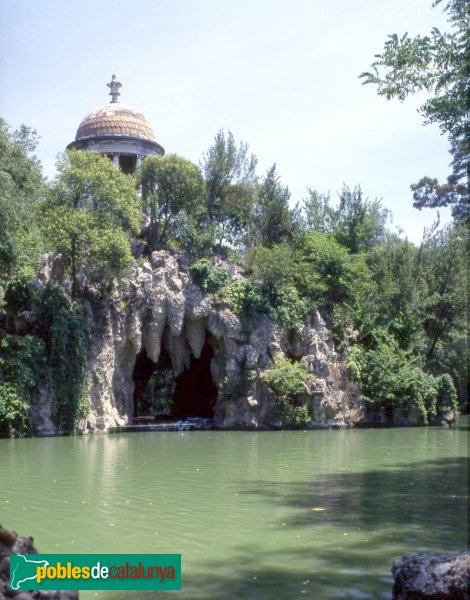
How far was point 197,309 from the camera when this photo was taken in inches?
1129

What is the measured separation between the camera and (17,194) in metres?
21.3

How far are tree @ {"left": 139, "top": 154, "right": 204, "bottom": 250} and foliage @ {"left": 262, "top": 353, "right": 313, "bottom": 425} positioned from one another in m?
7.57

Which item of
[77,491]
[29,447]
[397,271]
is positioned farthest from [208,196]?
[77,491]

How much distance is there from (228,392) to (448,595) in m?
23.9

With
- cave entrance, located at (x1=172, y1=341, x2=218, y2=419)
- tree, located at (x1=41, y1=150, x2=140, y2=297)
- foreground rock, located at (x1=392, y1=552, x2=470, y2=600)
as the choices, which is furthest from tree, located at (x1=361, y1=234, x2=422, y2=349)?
foreground rock, located at (x1=392, y1=552, x2=470, y2=600)

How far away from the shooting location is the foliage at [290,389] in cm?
2755

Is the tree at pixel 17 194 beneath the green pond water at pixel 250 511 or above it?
above

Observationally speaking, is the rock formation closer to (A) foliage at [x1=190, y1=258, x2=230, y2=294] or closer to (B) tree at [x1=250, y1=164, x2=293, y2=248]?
(A) foliage at [x1=190, y1=258, x2=230, y2=294]

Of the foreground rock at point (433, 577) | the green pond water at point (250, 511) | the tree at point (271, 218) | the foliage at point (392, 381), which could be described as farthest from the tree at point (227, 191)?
the foreground rock at point (433, 577)

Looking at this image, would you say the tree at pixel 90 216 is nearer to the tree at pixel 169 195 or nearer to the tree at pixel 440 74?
the tree at pixel 169 195

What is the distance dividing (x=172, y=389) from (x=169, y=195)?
9489 millimetres

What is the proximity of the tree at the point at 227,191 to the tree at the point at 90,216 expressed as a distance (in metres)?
7.11

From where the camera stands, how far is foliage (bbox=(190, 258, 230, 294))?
29203 mm

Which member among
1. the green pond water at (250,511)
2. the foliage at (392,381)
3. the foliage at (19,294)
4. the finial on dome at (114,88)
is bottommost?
the green pond water at (250,511)
